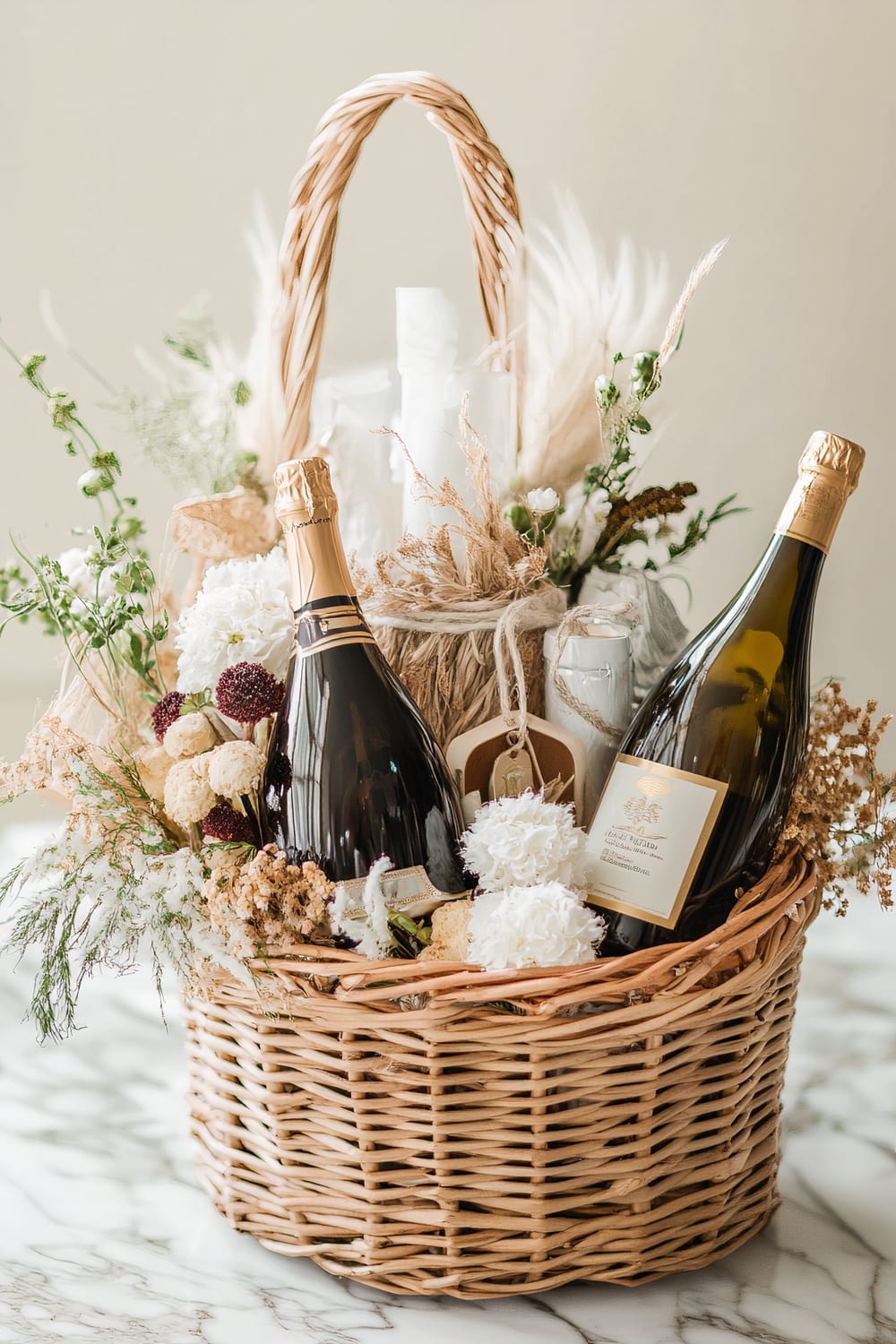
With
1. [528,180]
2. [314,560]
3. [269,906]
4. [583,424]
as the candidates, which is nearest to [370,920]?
[269,906]

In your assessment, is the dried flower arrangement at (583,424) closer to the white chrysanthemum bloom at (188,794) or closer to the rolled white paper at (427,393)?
the rolled white paper at (427,393)

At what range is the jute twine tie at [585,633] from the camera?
3.04 ft

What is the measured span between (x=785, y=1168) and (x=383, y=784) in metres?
0.51

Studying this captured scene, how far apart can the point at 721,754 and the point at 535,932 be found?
0.82 ft

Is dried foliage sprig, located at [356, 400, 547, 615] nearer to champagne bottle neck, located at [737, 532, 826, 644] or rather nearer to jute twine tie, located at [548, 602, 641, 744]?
jute twine tie, located at [548, 602, 641, 744]

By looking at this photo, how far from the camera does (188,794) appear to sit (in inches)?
31.4

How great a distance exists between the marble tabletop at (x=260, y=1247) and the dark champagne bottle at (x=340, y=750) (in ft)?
0.98

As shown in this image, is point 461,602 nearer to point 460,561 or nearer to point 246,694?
point 460,561

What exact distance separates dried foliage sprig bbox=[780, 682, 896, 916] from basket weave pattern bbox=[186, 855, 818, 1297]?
55 mm

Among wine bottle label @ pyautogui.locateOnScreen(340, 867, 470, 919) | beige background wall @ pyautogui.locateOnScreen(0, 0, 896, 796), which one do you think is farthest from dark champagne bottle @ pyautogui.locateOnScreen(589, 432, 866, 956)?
beige background wall @ pyautogui.locateOnScreen(0, 0, 896, 796)

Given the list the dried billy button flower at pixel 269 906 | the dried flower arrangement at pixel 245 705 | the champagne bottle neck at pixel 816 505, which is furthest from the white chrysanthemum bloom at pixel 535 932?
the champagne bottle neck at pixel 816 505

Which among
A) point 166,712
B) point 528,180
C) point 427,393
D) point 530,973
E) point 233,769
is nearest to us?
point 530,973

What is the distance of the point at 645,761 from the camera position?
83 centimetres

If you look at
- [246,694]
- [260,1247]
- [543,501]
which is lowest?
[260,1247]
